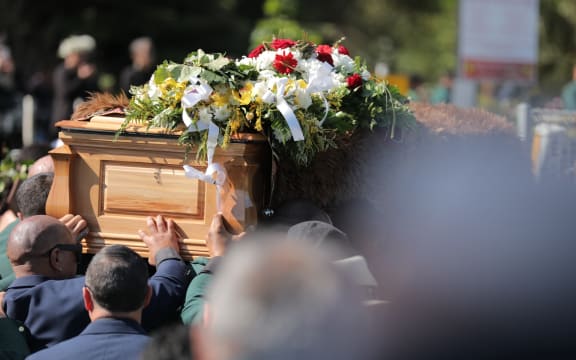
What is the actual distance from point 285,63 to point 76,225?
1.19 m

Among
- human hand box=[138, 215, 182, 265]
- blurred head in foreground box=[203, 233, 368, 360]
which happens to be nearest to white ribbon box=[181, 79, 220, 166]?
human hand box=[138, 215, 182, 265]

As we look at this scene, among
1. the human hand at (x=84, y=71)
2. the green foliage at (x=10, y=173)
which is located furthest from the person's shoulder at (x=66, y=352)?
the human hand at (x=84, y=71)

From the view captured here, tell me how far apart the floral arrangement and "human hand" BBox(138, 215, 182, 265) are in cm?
40

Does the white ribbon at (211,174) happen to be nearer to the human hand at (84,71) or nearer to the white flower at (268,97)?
the white flower at (268,97)

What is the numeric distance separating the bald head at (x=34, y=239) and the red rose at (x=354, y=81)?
1411mm

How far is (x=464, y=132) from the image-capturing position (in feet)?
16.7

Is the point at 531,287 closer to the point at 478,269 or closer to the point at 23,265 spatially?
the point at 478,269

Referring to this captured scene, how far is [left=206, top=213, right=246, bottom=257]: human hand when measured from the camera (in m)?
3.70

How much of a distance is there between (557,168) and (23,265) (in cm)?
392

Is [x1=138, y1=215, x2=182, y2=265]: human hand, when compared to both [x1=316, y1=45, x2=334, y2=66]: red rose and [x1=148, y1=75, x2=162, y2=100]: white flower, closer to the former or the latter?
[x1=148, y1=75, x2=162, y2=100]: white flower

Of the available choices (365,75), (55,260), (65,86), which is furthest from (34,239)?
(65,86)

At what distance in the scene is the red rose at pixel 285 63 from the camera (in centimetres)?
391

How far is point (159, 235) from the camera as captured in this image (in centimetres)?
388

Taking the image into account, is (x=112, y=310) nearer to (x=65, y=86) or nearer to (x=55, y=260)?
(x=55, y=260)
